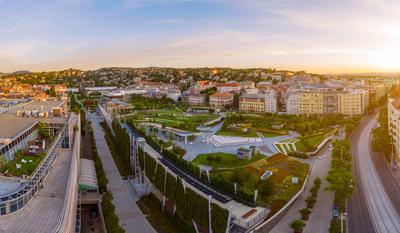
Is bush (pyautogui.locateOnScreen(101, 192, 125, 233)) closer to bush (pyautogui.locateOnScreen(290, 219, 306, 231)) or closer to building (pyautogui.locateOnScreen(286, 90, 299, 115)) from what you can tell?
bush (pyautogui.locateOnScreen(290, 219, 306, 231))

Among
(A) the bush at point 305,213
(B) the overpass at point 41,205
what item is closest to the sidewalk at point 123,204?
(B) the overpass at point 41,205

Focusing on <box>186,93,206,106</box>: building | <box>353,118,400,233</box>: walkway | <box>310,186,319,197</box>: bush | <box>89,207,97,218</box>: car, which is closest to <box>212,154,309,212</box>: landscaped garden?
<box>310,186,319,197</box>: bush

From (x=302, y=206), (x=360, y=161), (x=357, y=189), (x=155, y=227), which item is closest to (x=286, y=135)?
(x=360, y=161)

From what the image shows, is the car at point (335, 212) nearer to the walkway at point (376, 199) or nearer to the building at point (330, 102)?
the walkway at point (376, 199)

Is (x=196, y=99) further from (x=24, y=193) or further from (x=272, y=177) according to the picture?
(x=24, y=193)


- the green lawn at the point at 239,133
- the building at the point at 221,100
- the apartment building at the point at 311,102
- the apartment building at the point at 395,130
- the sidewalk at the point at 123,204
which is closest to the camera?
the sidewalk at the point at 123,204

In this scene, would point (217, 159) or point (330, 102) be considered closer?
point (217, 159)

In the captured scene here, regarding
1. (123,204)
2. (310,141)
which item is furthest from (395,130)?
(123,204)
